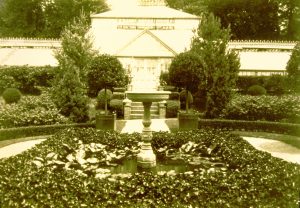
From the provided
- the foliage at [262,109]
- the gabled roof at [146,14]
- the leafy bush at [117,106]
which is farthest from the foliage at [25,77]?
the foliage at [262,109]

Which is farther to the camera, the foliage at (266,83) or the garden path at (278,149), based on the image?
the foliage at (266,83)

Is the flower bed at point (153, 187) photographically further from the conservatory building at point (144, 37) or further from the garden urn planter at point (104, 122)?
the conservatory building at point (144, 37)

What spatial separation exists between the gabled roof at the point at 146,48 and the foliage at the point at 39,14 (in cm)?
2159

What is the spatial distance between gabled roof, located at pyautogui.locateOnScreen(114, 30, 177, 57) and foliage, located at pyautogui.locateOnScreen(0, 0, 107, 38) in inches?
850

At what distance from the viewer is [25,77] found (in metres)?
37.2

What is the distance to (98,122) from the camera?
75.0 ft

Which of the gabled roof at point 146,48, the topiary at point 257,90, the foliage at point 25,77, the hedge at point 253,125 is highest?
the gabled roof at point 146,48

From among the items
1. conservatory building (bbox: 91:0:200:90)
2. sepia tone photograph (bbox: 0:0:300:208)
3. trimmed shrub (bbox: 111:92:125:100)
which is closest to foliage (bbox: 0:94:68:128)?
sepia tone photograph (bbox: 0:0:300:208)

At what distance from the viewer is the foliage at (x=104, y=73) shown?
2892cm

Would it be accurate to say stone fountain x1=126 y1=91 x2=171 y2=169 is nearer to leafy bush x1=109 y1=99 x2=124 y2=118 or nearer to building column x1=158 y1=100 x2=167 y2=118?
leafy bush x1=109 y1=99 x2=124 y2=118

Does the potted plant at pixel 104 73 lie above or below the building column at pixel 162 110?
above

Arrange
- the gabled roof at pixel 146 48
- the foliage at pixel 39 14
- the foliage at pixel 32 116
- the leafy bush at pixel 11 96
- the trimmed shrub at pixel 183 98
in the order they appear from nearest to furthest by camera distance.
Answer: the foliage at pixel 32 116, the trimmed shrub at pixel 183 98, the leafy bush at pixel 11 96, the gabled roof at pixel 146 48, the foliage at pixel 39 14

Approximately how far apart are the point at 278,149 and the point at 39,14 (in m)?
52.3

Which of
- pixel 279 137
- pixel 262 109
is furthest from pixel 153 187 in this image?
pixel 262 109
